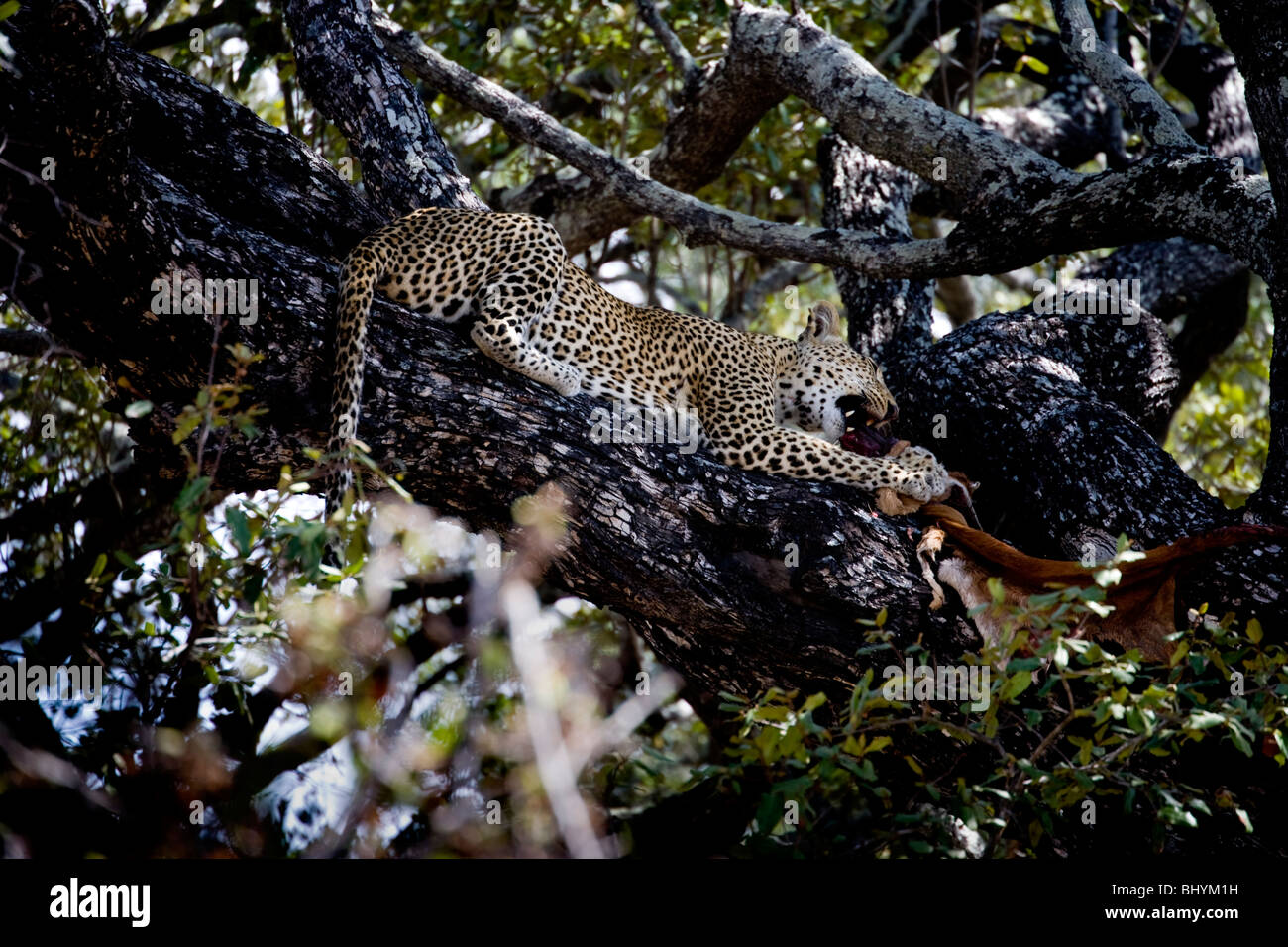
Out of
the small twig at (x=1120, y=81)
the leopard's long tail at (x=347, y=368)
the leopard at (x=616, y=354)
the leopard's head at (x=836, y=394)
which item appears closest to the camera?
the leopard's long tail at (x=347, y=368)

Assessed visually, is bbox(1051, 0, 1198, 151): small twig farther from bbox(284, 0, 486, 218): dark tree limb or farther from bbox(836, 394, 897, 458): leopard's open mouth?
bbox(284, 0, 486, 218): dark tree limb

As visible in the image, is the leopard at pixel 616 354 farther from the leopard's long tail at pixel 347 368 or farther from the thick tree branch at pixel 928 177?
the thick tree branch at pixel 928 177

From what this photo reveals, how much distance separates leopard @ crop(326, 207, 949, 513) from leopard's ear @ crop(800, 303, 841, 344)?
42 mm

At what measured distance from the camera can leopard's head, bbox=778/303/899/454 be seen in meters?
7.67

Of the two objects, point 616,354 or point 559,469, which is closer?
point 559,469

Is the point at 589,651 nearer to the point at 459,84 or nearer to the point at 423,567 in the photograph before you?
the point at 423,567

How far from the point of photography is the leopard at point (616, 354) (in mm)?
6074

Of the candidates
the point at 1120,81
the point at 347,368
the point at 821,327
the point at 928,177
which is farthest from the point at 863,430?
the point at 347,368

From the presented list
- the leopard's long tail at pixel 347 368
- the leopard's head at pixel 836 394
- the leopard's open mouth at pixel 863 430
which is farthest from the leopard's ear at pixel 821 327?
the leopard's long tail at pixel 347 368

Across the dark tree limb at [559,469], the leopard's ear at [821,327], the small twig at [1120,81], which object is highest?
the small twig at [1120,81]

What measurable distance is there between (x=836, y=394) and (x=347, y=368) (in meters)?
3.40

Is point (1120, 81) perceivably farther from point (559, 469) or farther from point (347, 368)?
point (347, 368)

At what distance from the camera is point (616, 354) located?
7.13 meters

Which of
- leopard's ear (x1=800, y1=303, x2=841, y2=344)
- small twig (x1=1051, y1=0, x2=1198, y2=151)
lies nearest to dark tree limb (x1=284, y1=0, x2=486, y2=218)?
leopard's ear (x1=800, y1=303, x2=841, y2=344)
